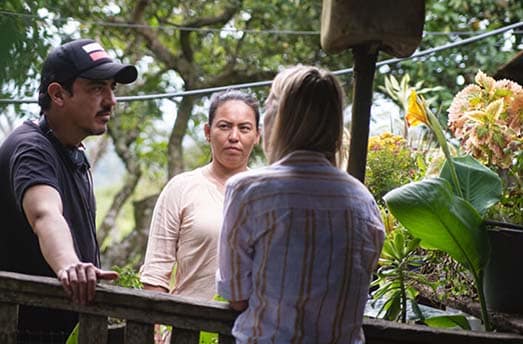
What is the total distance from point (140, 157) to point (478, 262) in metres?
7.06

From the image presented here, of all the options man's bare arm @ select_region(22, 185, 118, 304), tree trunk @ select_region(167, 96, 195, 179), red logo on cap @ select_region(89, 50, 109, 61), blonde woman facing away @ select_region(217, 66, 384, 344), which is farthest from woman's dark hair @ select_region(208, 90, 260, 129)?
tree trunk @ select_region(167, 96, 195, 179)

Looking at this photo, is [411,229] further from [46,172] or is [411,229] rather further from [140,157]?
[140,157]

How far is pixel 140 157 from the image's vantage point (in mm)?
9164

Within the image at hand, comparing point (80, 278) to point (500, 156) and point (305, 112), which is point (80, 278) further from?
point (500, 156)

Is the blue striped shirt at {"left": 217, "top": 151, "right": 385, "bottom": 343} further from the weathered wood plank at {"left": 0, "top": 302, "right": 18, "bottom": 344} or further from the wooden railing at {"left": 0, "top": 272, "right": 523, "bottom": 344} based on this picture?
the weathered wood plank at {"left": 0, "top": 302, "right": 18, "bottom": 344}

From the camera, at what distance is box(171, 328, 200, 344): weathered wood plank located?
210 cm

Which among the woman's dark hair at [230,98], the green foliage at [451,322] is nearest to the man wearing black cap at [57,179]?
the woman's dark hair at [230,98]

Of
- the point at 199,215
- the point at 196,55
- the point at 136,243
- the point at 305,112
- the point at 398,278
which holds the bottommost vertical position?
the point at 136,243

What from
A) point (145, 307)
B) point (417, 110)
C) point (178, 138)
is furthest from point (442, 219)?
point (178, 138)

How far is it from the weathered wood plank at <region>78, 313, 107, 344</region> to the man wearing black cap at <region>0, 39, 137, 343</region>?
0.18 ft

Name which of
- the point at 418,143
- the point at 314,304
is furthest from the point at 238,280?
the point at 418,143

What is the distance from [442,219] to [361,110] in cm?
37

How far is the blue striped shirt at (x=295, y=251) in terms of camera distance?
6.27 ft

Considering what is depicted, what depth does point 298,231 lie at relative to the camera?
191 cm
